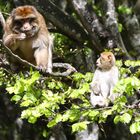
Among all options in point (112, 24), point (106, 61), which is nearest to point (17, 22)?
point (106, 61)

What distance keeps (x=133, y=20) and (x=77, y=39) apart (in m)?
1.91

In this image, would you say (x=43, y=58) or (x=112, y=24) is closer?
(x=43, y=58)

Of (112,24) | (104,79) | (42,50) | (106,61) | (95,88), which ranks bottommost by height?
(95,88)

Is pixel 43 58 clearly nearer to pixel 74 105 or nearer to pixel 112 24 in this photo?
pixel 112 24

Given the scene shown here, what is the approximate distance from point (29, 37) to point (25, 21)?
32 cm

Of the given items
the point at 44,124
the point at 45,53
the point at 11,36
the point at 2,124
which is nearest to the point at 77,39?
the point at 45,53

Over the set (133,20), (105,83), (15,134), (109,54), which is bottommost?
(15,134)

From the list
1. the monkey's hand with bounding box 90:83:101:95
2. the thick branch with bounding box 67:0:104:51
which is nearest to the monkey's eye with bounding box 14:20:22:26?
the thick branch with bounding box 67:0:104:51

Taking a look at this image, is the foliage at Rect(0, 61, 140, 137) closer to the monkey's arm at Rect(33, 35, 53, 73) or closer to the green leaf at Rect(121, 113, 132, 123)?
the green leaf at Rect(121, 113, 132, 123)

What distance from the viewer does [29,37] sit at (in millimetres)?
7438

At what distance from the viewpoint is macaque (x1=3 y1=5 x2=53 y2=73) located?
23.4 ft

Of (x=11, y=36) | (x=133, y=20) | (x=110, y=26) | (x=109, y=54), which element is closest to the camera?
(x=109, y=54)

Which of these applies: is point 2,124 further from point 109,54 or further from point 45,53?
point 109,54

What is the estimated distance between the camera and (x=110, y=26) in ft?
27.1
